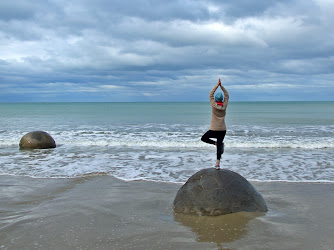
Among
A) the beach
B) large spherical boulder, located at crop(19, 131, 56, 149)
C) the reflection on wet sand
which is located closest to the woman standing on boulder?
the reflection on wet sand

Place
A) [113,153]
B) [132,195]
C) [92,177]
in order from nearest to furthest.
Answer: [132,195] → [92,177] → [113,153]

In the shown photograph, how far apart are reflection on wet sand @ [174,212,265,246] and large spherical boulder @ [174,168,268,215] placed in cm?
13

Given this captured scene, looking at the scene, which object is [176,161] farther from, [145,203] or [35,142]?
[35,142]

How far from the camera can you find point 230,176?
575 centimetres

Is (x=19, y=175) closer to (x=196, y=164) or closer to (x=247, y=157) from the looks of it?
(x=196, y=164)

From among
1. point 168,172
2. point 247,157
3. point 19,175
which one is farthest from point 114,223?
point 247,157

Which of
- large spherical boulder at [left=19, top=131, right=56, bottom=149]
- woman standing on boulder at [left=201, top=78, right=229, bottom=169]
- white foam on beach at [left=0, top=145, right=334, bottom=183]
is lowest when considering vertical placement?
white foam on beach at [left=0, top=145, right=334, bottom=183]

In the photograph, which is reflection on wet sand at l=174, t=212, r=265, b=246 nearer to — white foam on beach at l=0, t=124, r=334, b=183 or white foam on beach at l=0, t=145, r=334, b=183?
white foam on beach at l=0, t=145, r=334, b=183

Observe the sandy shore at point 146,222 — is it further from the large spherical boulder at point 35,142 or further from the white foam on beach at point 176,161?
the large spherical boulder at point 35,142

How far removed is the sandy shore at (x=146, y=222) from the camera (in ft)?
14.8

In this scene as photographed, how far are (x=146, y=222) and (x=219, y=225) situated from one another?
4.06 ft

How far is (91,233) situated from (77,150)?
35.3 ft

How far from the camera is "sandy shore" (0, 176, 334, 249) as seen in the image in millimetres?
4502

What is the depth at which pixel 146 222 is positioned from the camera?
534 cm
